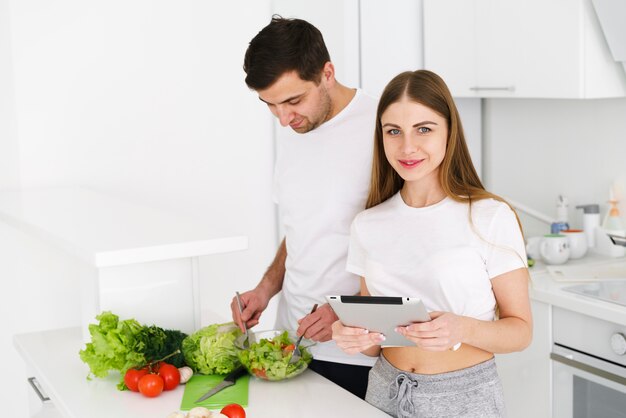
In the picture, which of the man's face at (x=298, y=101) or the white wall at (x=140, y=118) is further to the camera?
the white wall at (x=140, y=118)

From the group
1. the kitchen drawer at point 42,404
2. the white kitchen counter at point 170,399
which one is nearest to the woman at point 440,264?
the white kitchen counter at point 170,399

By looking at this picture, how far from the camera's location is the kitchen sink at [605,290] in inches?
98.6

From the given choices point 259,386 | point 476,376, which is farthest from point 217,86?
point 476,376

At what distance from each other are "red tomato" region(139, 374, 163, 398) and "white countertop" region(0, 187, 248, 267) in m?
0.28

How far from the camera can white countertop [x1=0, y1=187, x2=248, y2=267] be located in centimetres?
191

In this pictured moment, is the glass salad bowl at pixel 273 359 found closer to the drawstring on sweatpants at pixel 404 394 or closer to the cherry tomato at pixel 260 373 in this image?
the cherry tomato at pixel 260 373

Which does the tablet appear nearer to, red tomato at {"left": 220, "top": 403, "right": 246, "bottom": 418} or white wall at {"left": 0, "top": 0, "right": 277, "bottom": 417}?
red tomato at {"left": 220, "top": 403, "right": 246, "bottom": 418}

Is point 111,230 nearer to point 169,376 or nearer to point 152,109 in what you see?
point 169,376

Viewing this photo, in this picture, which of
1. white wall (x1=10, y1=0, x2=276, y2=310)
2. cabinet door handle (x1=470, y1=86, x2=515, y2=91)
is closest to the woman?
cabinet door handle (x1=470, y1=86, x2=515, y2=91)

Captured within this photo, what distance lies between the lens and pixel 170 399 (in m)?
1.92

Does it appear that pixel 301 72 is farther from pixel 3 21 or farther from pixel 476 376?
pixel 3 21

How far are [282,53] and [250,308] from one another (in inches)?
27.5

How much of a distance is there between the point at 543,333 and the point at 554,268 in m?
0.29

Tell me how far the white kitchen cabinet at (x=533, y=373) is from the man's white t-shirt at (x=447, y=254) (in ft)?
2.92
